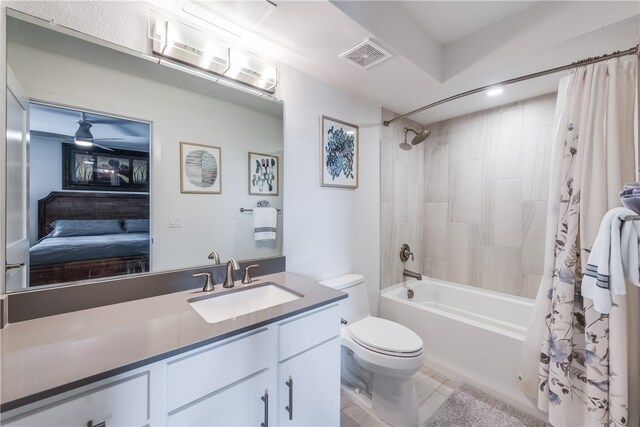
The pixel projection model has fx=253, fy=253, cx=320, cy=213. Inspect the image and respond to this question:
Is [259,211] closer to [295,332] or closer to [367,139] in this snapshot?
[295,332]

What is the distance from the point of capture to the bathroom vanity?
640mm

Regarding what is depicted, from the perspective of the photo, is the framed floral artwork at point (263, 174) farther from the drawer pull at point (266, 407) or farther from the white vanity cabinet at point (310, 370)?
the drawer pull at point (266, 407)

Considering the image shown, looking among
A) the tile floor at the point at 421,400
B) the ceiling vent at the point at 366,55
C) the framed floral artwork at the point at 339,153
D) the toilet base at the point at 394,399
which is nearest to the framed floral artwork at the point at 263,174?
the framed floral artwork at the point at 339,153

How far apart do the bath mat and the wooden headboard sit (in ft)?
6.65

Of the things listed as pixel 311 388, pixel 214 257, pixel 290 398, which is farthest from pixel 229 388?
pixel 214 257

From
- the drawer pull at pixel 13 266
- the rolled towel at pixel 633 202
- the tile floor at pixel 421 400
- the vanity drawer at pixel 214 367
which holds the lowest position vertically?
the tile floor at pixel 421 400

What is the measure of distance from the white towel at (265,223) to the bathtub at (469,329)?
1332 millimetres

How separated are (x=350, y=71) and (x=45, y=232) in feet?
5.98

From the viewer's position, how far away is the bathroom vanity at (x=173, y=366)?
2.10 feet

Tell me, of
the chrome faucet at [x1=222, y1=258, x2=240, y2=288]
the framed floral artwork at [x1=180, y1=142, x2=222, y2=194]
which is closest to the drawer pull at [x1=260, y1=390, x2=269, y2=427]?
the chrome faucet at [x1=222, y1=258, x2=240, y2=288]

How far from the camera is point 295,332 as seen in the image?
3.52 ft

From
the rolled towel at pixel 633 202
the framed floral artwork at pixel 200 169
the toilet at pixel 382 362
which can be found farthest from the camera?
the toilet at pixel 382 362

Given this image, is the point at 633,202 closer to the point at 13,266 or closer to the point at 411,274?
the point at 411,274

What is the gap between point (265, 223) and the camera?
1.63 meters
